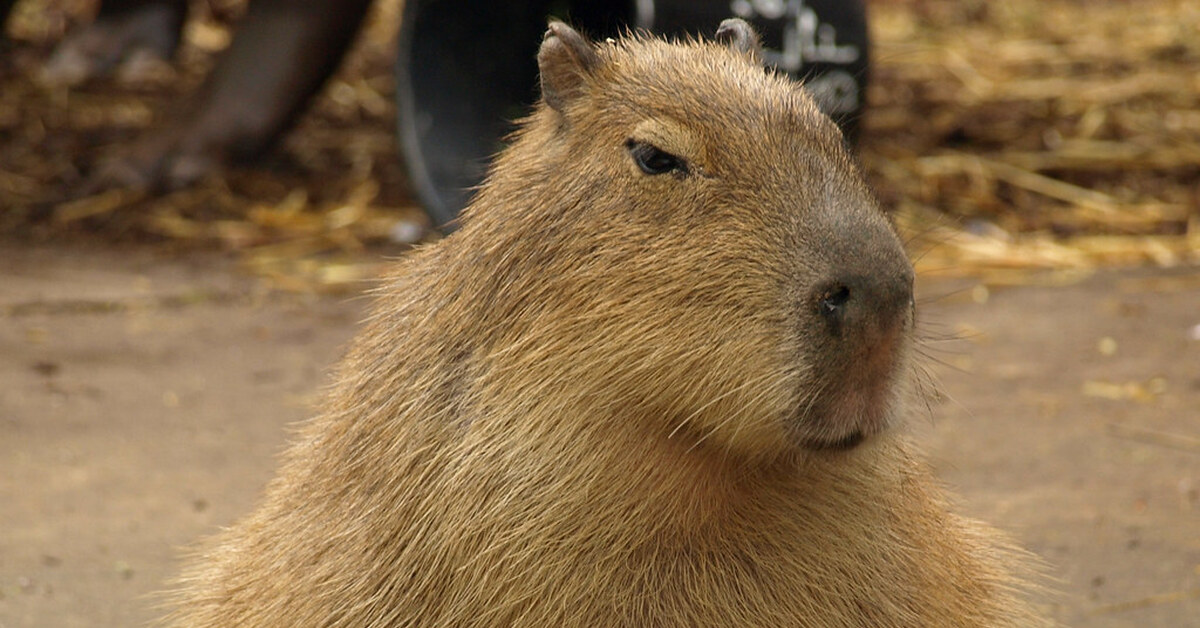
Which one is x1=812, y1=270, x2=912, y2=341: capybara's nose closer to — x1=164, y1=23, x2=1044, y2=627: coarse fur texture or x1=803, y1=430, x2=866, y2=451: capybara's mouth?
x1=164, y1=23, x2=1044, y2=627: coarse fur texture

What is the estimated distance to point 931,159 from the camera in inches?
319

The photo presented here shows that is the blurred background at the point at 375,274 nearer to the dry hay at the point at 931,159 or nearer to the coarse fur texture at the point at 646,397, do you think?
the dry hay at the point at 931,159

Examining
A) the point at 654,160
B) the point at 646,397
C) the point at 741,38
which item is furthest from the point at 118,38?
the point at 646,397

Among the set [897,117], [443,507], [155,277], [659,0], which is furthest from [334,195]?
[443,507]

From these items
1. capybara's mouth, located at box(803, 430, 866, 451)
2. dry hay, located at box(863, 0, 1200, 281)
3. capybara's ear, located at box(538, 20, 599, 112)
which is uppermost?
capybara's ear, located at box(538, 20, 599, 112)

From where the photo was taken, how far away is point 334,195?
799cm

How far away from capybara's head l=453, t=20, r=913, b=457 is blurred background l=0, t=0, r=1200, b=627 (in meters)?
0.42

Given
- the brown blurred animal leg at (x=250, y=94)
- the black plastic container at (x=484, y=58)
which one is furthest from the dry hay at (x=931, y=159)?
the black plastic container at (x=484, y=58)

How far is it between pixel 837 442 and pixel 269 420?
3.10 metres

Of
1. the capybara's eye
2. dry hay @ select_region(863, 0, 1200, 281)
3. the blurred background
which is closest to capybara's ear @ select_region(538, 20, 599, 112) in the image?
the capybara's eye

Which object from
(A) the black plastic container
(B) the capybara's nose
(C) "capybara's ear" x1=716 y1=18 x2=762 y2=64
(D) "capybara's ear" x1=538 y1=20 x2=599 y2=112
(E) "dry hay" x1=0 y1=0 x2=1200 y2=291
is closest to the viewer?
(B) the capybara's nose

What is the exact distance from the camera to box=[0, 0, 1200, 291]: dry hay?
6.88 meters

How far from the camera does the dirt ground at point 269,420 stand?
3645mm

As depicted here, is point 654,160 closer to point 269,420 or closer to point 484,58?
point 269,420
